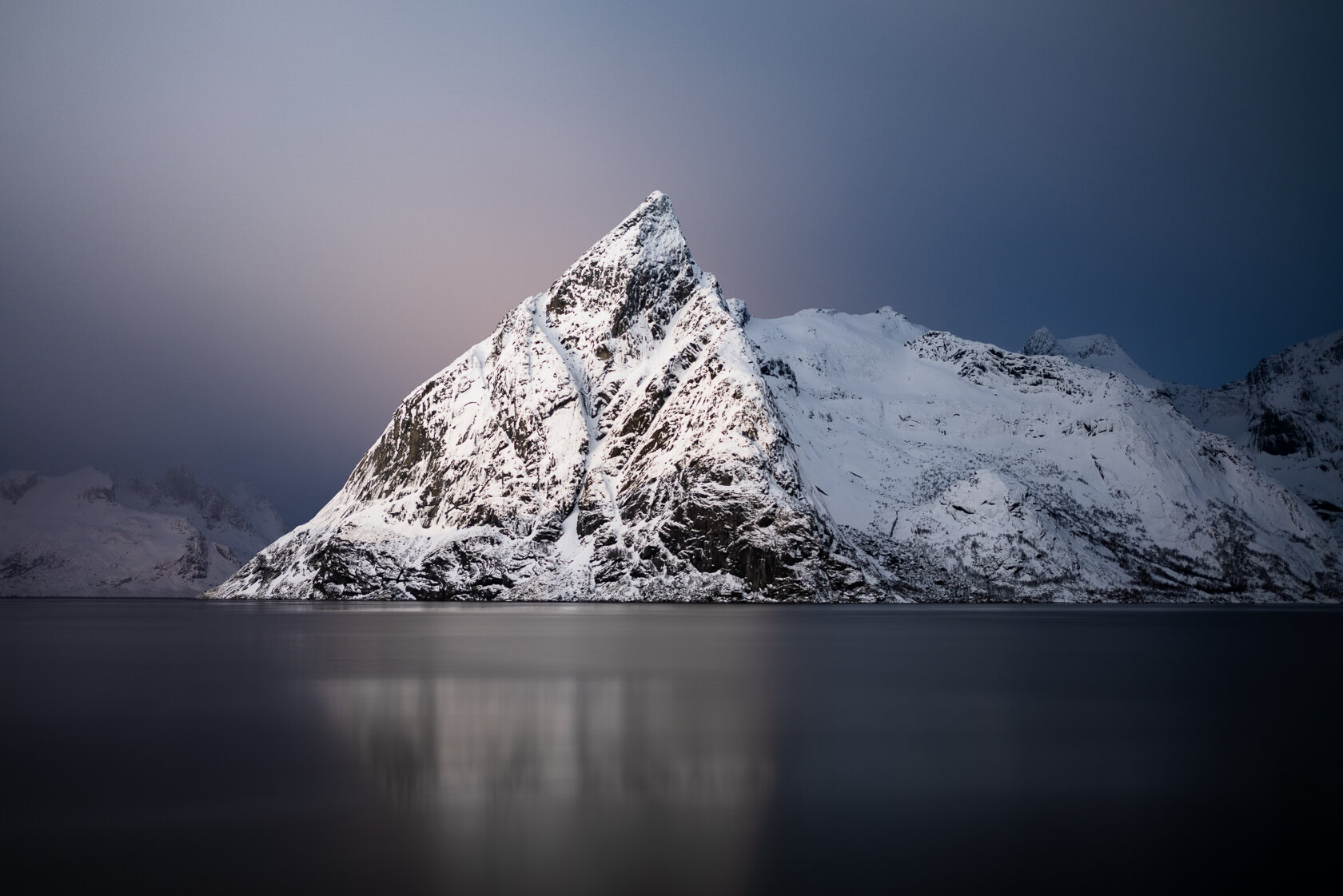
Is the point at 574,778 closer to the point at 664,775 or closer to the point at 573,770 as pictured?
the point at 573,770

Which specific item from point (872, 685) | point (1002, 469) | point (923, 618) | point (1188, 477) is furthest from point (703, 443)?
point (872, 685)

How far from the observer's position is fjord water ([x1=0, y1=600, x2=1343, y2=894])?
53.5ft

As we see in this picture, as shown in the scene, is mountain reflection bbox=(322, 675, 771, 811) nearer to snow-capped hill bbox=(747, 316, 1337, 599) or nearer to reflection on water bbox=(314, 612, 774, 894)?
reflection on water bbox=(314, 612, 774, 894)

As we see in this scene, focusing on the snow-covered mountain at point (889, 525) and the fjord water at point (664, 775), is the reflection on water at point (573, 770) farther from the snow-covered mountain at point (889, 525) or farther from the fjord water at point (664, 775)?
the snow-covered mountain at point (889, 525)

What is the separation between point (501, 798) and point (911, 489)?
175620mm

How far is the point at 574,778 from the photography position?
23562 millimetres

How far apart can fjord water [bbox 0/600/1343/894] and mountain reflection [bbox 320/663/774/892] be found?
110mm

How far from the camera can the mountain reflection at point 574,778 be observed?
16.3 metres

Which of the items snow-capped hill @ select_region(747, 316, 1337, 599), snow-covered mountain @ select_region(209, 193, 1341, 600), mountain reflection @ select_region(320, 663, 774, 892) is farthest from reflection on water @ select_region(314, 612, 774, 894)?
snow-capped hill @ select_region(747, 316, 1337, 599)

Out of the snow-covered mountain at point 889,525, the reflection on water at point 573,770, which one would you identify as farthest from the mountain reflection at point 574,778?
the snow-covered mountain at point 889,525

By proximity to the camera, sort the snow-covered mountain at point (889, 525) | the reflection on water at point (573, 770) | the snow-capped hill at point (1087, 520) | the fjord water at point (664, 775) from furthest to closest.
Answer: the snow-capped hill at point (1087, 520)
the snow-covered mountain at point (889, 525)
the reflection on water at point (573, 770)
the fjord water at point (664, 775)

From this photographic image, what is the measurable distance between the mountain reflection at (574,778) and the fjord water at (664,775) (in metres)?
0.11

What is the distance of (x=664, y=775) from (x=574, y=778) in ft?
7.16

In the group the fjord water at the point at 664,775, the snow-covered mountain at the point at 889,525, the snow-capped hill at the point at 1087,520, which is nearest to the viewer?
the fjord water at the point at 664,775
